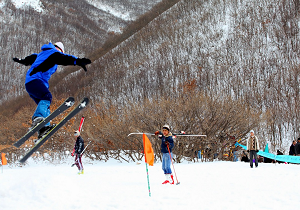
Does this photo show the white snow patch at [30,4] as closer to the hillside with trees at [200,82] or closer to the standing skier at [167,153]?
the hillside with trees at [200,82]

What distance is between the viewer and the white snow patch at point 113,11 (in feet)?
496

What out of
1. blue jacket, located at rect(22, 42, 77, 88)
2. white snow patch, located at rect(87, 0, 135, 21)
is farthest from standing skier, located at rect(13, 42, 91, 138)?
white snow patch, located at rect(87, 0, 135, 21)

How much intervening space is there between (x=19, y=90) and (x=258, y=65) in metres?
76.7

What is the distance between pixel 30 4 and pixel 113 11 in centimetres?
4443

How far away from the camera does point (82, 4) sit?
158250mm

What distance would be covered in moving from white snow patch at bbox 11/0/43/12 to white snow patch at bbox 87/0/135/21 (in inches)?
1394

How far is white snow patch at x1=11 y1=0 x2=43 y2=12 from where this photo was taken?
13025 centimetres

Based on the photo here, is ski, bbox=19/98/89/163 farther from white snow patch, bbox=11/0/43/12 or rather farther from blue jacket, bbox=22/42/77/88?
white snow patch, bbox=11/0/43/12

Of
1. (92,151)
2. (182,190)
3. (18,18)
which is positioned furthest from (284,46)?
(18,18)

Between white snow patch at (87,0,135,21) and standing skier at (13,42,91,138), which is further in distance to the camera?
white snow patch at (87,0,135,21)

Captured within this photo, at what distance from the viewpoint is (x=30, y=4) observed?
134500 mm

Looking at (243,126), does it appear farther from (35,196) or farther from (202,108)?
(35,196)

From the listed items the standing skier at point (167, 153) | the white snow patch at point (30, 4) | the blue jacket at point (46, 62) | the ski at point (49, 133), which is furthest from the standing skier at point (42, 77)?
the white snow patch at point (30, 4)

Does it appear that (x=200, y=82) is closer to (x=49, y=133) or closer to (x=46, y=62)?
(x=46, y=62)
